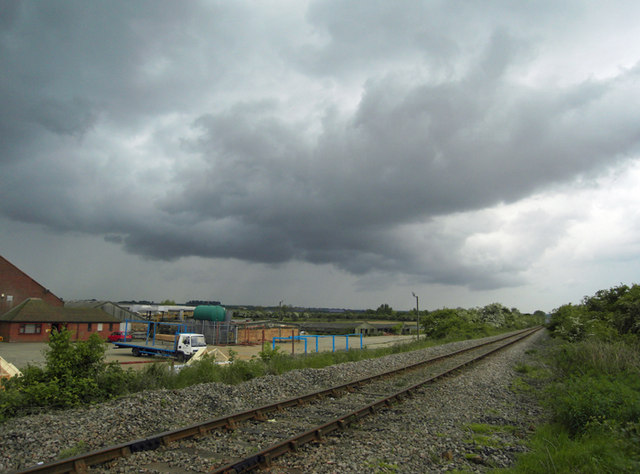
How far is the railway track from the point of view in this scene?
6480 millimetres

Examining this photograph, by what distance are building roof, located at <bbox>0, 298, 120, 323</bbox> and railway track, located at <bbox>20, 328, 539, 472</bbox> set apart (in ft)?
161

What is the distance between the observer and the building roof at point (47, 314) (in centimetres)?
4809

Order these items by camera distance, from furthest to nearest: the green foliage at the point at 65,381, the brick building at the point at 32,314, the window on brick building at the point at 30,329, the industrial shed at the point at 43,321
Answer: the window on brick building at the point at 30,329
the brick building at the point at 32,314
the industrial shed at the point at 43,321
the green foliage at the point at 65,381

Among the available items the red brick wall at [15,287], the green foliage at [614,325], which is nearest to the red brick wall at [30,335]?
the red brick wall at [15,287]

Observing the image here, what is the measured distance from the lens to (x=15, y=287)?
5297cm

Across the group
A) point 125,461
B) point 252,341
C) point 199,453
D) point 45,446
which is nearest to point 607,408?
point 199,453

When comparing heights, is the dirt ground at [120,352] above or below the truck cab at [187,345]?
below

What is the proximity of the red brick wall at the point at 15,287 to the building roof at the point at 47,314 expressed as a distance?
1.22 metres

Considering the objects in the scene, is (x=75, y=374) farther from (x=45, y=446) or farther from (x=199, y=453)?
(x=199, y=453)

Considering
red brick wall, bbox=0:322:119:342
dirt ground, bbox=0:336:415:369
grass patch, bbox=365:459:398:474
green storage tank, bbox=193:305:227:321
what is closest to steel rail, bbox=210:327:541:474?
grass patch, bbox=365:459:398:474

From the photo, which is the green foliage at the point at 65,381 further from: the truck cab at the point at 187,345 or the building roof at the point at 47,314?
the building roof at the point at 47,314

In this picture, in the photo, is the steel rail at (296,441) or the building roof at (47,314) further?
the building roof at (47,314)

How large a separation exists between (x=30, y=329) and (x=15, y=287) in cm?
827

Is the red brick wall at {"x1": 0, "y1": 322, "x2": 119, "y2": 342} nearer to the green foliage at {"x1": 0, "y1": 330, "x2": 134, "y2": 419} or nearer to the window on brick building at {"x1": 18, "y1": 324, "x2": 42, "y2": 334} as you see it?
the window on brick building at {"x1": 18, "y1": 324, "x2": 42, "y2": 334}
